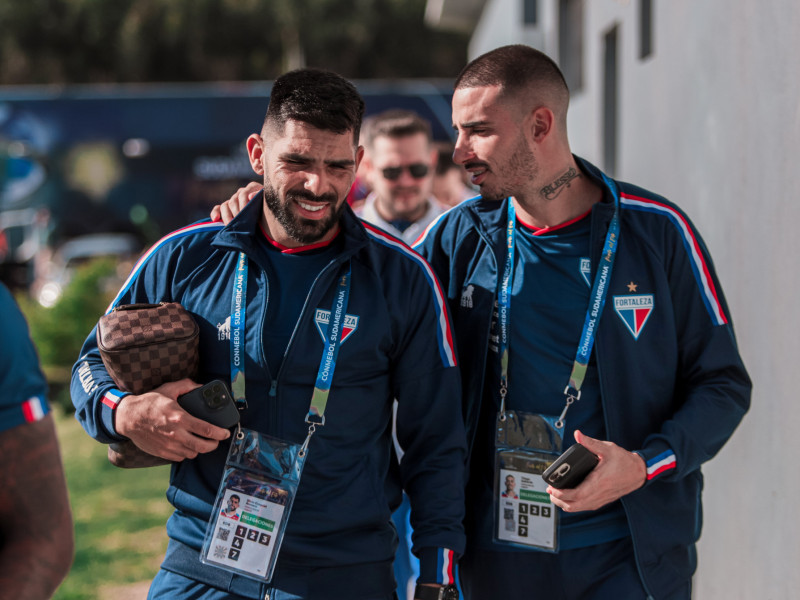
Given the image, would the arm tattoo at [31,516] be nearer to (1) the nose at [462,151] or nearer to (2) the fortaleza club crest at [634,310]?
(1) the nose at [462,151]

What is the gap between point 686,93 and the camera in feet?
15.6

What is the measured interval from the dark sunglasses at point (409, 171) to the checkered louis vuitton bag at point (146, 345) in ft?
9.53

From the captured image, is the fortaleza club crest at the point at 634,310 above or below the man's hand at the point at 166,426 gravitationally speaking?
above

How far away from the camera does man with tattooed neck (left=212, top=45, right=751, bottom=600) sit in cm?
277

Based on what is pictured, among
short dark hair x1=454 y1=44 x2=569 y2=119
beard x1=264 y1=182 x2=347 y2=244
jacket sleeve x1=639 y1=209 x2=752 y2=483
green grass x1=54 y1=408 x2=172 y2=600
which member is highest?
short dark hair x1=454 y1=44 x2=569 y2=119

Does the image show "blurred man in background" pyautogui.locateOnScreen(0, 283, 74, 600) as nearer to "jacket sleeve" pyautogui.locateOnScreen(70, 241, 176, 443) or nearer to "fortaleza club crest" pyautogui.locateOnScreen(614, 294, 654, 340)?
"jacket sleeve" pyautogui.locateOnScreen(70, 241, 176, 443)

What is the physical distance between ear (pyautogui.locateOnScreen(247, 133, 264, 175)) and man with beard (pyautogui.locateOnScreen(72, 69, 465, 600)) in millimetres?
11

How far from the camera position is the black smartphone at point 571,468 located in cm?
252

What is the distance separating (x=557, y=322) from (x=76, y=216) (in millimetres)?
17622

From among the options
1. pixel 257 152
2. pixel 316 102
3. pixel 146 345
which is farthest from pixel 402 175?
pixel 146 345

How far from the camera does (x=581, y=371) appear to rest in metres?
2.78

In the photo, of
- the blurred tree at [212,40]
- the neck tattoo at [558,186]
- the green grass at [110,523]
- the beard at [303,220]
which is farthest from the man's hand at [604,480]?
the blurred tree at [212,40]

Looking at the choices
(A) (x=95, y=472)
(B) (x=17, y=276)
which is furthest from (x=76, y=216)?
(A) (x=95, y=472)

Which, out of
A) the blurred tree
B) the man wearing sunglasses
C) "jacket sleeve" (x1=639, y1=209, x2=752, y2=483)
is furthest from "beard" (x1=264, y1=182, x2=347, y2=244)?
the blurred tree
